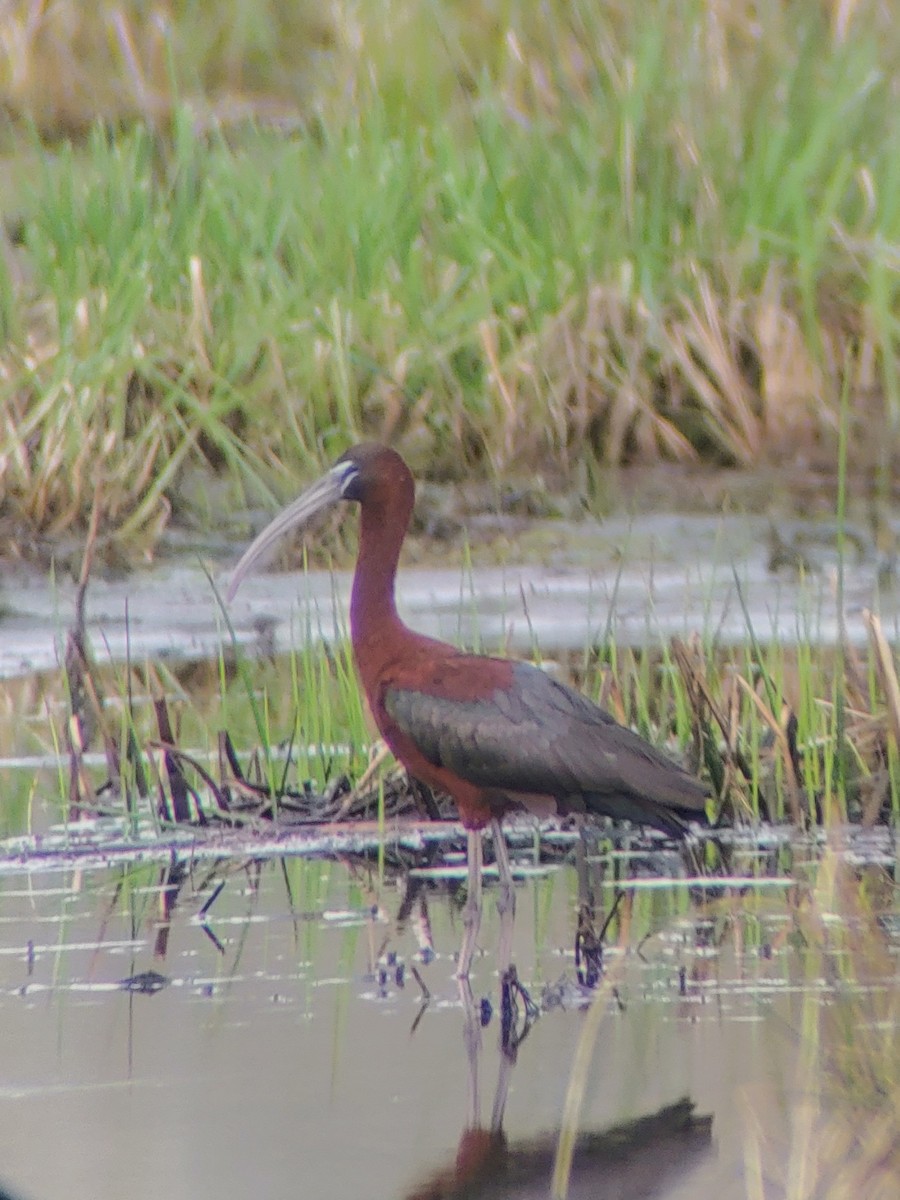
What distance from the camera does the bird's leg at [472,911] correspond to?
13.8 ft

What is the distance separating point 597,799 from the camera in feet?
14.9

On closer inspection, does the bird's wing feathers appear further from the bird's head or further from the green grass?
the green grass

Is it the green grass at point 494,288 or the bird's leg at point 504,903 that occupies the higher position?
the green grass at point 494,288

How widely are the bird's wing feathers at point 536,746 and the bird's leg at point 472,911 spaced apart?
0.12 m

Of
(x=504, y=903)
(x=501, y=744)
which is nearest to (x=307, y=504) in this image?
(x=501, y=744)

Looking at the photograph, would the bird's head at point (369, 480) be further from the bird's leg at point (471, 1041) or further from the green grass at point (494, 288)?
the green grass at point (494, 288)

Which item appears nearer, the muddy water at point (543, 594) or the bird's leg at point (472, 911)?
the bird's leg at point (472, 911)

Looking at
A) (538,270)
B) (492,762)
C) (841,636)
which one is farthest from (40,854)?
(538,270)

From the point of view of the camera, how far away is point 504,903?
450 cm

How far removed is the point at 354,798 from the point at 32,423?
331 centimetres

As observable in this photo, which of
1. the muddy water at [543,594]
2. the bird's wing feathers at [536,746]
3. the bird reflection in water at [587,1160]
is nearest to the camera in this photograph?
the bird reflection in water at [587,1160]

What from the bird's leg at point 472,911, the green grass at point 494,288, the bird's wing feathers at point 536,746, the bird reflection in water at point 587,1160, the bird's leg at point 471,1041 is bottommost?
→ the bird reflection in water at point 587,1160

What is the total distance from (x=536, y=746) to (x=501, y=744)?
63 millimetres

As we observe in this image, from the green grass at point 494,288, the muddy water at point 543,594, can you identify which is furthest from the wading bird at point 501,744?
the green grass at point 494,288
